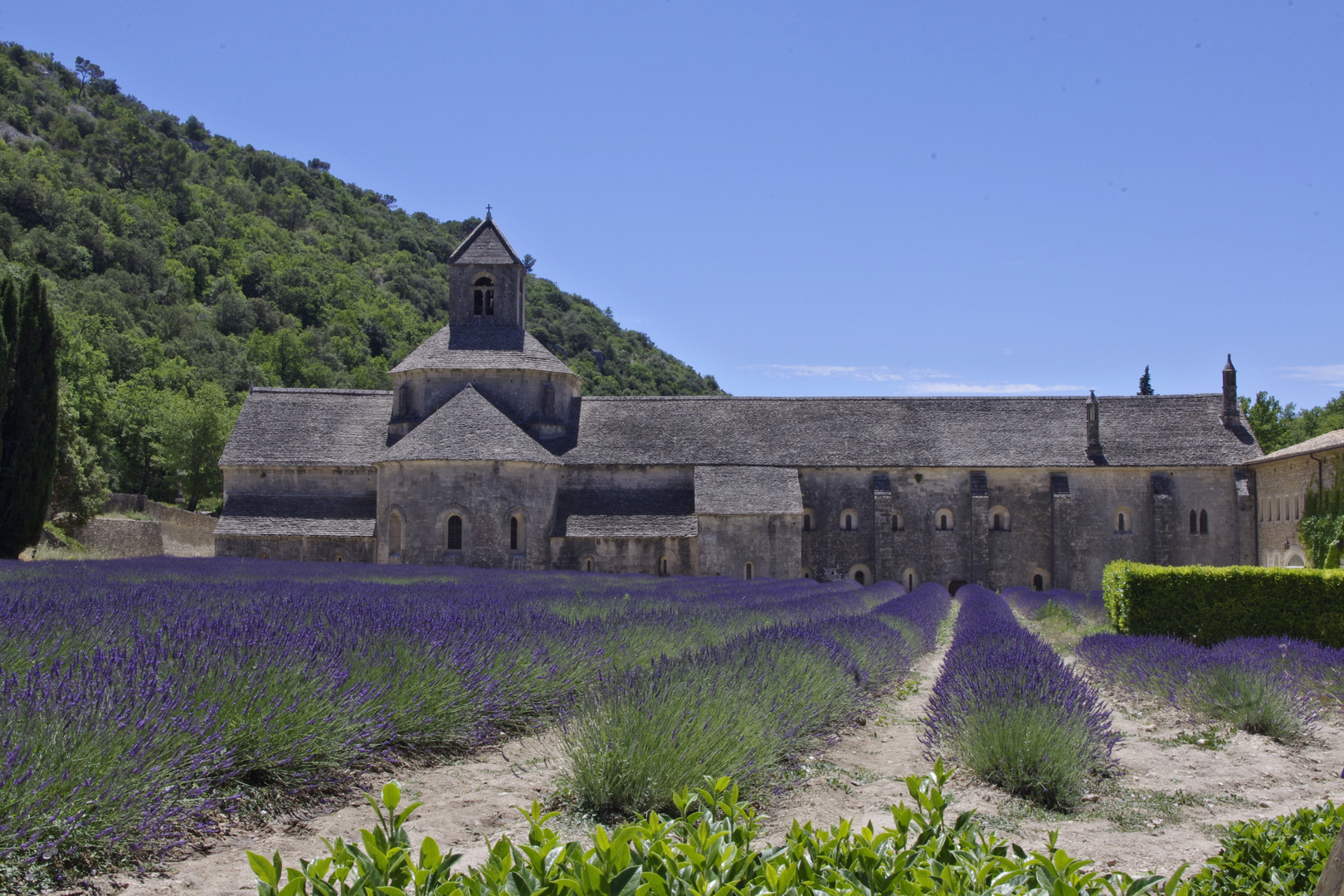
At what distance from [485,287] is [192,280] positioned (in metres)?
57.9

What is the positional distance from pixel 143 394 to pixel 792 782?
5875cm

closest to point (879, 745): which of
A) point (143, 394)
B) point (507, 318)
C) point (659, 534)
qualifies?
point (659, 534)

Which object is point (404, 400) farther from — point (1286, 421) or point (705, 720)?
point (1286, 421)

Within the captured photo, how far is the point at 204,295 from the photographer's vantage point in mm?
87375

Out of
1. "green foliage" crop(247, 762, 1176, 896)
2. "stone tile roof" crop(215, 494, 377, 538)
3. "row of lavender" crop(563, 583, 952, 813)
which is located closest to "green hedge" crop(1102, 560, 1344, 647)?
"row of lavender" crop(563, 583, 952, 813)

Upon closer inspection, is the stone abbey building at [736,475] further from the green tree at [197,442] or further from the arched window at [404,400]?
the green tree at [197,442]

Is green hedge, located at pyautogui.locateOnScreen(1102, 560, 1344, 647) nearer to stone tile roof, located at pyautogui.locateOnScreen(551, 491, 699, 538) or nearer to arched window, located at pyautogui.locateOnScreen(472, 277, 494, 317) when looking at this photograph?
stone tile roof, located at pyautogui.locateOnScreen(551, 491, 699, 538)

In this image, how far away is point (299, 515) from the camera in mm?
34656

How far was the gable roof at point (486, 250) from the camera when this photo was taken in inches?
1532

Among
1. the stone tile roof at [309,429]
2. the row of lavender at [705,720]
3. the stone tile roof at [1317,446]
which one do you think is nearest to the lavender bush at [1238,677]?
the row of lavender at [705,720]

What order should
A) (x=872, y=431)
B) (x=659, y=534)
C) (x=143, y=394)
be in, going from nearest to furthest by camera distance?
1. (x=659, y=534)
2. (x=872, y=431)
3. (x=143, y=394)

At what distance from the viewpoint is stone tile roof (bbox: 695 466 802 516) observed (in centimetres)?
3334

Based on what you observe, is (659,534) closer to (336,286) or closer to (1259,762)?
(1259,762)

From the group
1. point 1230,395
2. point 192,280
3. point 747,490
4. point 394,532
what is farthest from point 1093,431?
point 192,280
